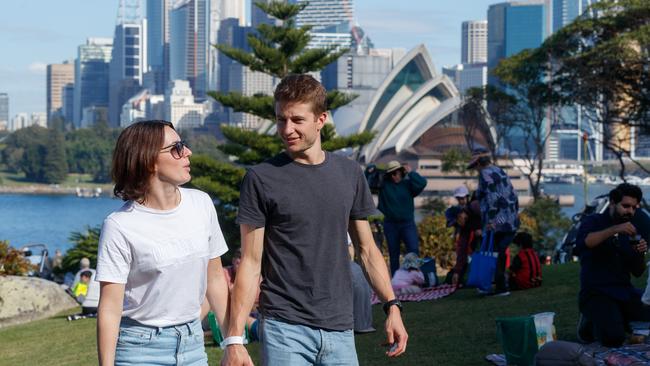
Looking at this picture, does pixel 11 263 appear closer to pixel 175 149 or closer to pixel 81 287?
pixel 81 287

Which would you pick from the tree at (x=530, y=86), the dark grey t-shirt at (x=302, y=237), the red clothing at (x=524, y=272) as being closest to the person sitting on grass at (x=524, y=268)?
the red clothing at (x=524, y=272)

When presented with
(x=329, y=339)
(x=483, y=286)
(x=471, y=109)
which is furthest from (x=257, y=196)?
(x=471, y=109)

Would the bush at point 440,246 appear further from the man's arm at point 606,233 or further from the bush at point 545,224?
the man's arm at point 606,233

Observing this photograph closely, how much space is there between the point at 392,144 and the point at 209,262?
59101mm

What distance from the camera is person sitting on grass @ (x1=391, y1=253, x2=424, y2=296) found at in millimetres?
9695

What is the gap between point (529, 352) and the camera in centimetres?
606

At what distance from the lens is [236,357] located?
11.1 ft

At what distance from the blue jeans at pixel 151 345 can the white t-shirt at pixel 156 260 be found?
22 millimetres

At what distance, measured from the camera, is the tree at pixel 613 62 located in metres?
24.1

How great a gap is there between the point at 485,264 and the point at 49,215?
7588 cm

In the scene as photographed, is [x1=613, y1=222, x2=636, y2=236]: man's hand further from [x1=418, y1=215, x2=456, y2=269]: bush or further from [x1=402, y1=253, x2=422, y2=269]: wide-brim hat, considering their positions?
[x1=418, y1=215, x2=456, y2=269]: bush

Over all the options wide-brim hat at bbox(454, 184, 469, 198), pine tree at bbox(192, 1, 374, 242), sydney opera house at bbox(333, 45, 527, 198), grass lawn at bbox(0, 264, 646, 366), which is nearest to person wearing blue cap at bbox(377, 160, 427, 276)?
wide-brim hat at bbox(454, 184, 469, 198)

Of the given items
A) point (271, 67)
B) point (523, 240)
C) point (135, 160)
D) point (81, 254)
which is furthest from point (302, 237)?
point (271, 67)

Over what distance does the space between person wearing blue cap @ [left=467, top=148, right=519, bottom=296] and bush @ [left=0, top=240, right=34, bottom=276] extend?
6.18 metres
